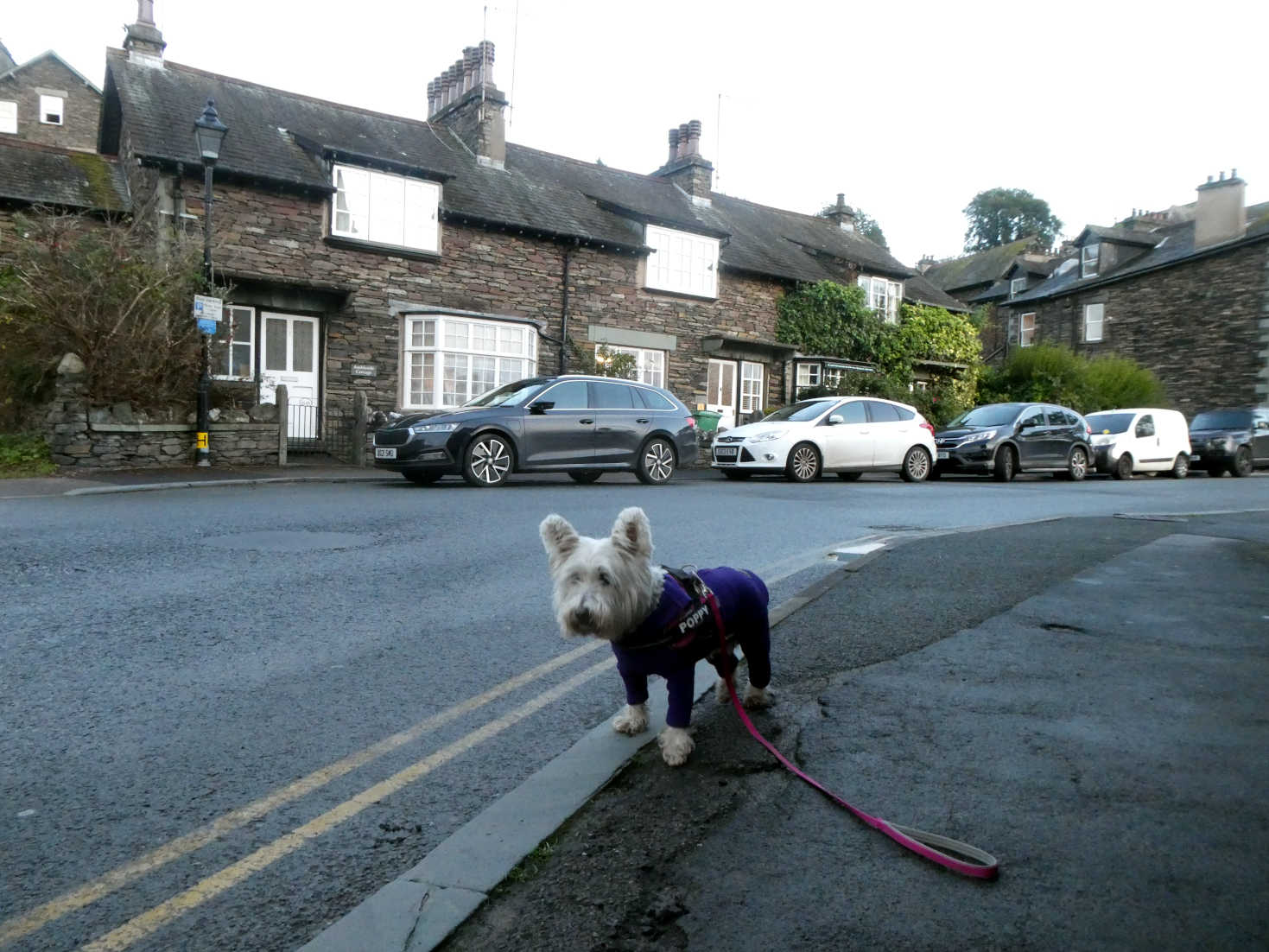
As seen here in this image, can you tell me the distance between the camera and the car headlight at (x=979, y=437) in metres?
20.8

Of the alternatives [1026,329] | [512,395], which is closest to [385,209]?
[512,395]

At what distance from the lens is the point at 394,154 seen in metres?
22.4

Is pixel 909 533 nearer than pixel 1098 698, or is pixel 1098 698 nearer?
pixel 1098 698

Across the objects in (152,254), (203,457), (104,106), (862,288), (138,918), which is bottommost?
(138,918)

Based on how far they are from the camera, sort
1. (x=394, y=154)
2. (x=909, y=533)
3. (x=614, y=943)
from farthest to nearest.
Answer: (x=394, y=154)
(x=909, y=533)
(x=614, y=943)

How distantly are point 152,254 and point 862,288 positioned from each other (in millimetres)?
21782

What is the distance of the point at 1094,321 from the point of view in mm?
42781

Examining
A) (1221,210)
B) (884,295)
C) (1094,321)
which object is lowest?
(884,295)

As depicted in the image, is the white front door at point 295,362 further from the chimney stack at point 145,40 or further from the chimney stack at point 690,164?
the chimney stack at point 690,164

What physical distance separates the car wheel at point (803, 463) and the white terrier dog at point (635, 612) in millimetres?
14531

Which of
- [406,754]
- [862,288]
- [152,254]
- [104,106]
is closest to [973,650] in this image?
[406,754]

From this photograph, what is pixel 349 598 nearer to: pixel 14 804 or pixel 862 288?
pixel 14 804

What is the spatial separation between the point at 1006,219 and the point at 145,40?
66.8 meters

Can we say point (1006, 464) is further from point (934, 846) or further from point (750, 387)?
point (934, 846)
